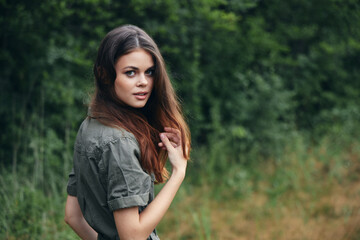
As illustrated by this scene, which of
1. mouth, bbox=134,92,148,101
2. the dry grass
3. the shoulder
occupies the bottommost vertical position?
the dry grass

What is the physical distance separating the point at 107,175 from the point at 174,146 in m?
0.34

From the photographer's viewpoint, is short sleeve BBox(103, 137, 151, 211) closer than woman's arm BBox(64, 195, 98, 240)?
Yes

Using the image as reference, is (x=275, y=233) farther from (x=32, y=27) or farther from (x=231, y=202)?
(x=32, y=27)

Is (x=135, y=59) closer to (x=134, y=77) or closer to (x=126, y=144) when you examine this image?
(x=134, y=77)

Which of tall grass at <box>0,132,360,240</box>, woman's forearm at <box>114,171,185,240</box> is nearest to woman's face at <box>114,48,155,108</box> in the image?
woman's forearm at <box>114,171,185,240</box>

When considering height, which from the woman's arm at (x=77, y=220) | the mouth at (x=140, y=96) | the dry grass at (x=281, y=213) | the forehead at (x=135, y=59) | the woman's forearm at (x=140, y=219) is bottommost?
the dry grass at (x=281, y=213)

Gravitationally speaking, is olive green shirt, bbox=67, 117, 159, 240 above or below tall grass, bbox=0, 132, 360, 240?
above

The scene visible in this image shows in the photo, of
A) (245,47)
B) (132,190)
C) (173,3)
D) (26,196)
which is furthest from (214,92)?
(132,190)

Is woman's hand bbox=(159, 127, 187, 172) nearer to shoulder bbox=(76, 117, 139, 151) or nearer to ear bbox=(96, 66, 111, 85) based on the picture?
shoulder bbox=(76, 117, 139, 151)

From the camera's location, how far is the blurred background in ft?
13.3

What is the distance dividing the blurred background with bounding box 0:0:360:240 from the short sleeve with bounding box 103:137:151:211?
134 cm

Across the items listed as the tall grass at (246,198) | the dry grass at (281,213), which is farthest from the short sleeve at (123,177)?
the dry grass at (281,213)

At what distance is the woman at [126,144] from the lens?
1.39 m

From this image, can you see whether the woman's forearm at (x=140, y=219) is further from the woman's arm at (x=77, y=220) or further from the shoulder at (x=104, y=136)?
the woman's arm at (x=77, y=220)
